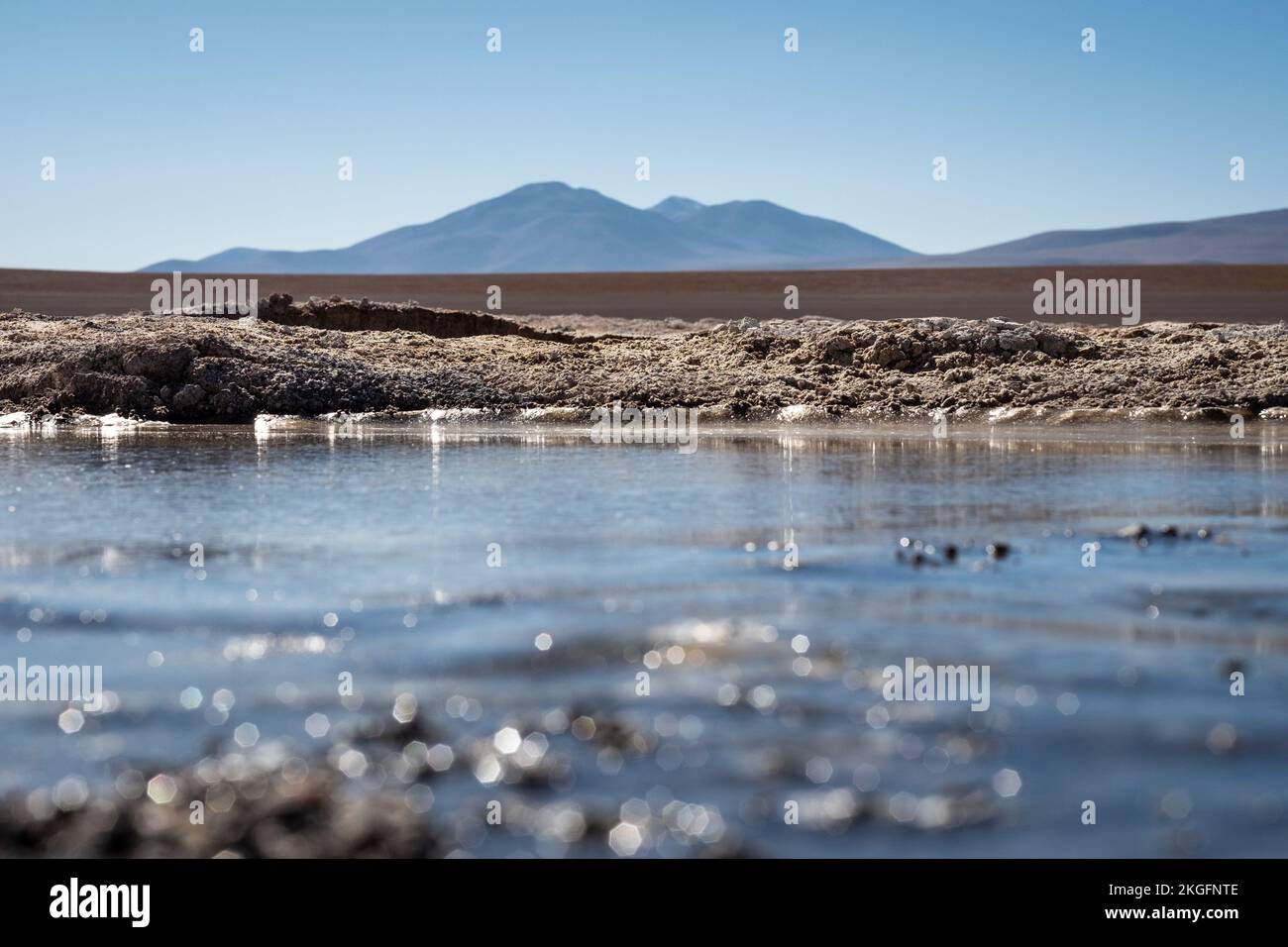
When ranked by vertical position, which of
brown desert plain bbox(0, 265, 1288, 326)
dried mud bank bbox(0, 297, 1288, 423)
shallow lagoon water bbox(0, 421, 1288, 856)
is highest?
brown desert plain bbox(0, 265, 1288, 326)

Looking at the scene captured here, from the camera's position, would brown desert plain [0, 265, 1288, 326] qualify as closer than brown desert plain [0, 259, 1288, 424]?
No

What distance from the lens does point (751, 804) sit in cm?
390

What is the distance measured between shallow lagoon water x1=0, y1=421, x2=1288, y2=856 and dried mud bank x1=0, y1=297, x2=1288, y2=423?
19.2ft

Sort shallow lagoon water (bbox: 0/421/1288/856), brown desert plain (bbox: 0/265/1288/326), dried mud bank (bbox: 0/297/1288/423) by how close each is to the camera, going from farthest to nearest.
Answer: brown desert plain (bbox: 0/265/1288/326)
dried mud bank (bbox: 0/297/1288/423)
shallow lagoon water (bbox: 0/421/1288/856)

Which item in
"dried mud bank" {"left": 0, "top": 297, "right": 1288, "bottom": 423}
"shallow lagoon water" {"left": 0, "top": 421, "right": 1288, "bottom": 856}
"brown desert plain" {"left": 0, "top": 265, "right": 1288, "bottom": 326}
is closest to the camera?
"shallow lagoon water" {"left": 0, "top": 421, "right": 1288, "bottom": 856}

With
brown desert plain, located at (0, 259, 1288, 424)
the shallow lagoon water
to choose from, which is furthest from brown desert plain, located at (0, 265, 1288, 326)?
the shallow lagoon water

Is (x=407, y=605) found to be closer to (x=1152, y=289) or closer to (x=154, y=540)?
(x=154, y=540)

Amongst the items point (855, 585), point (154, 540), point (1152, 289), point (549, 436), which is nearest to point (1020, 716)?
point (855, 585)

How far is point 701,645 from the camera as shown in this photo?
553cm

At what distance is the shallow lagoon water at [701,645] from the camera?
12.9 feet

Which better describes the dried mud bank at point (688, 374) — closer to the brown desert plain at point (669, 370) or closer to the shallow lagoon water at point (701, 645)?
the brown desert plain at point (669, 370)

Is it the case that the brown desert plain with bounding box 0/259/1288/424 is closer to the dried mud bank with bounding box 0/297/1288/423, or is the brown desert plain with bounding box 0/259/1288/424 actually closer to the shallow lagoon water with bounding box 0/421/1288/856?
the dried mud bank with bounding box 0/297/1288/423

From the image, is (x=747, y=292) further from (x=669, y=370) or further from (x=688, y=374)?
(x=688, y=374)

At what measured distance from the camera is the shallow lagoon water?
3.93 meters
